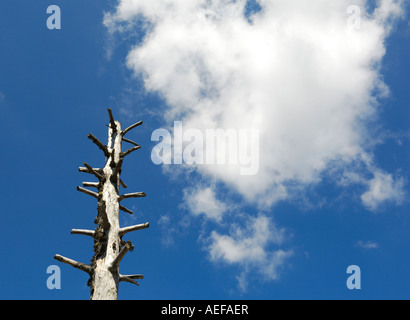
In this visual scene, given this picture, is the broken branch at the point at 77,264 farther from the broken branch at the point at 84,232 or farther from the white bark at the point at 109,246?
the broken branch at the point at 84,232

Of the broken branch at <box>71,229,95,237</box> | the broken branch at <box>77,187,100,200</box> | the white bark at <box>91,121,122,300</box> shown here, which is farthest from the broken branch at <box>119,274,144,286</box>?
the broken branch at <box>77,187,100,200</box>

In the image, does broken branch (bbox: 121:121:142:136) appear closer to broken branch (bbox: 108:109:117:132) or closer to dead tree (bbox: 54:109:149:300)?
broken branch (bbox: 108:109:117:132)

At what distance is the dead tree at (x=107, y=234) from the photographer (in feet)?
22.8

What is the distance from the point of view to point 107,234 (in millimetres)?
7781

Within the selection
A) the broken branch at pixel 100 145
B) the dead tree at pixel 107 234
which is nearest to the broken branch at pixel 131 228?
the dead tree at pixel 107 234

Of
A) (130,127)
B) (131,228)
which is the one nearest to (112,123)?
(130,127)

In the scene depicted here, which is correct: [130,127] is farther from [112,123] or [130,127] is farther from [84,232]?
[84,232]

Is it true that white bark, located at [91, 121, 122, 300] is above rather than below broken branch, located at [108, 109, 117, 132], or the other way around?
below

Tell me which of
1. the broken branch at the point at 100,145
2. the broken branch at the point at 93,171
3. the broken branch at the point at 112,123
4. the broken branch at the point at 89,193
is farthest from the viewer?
the broken branch at the point at 112,123

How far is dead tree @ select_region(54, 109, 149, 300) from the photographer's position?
22.8 feet

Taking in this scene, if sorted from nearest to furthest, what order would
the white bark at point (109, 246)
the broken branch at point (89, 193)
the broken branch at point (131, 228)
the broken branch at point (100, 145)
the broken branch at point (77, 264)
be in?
the white bark at point (109, 246), the broken branch at point (77, 264), the broken branch at point (131, 228), the broken branch at point (89, 193), the broken branch at point (100, 145)
